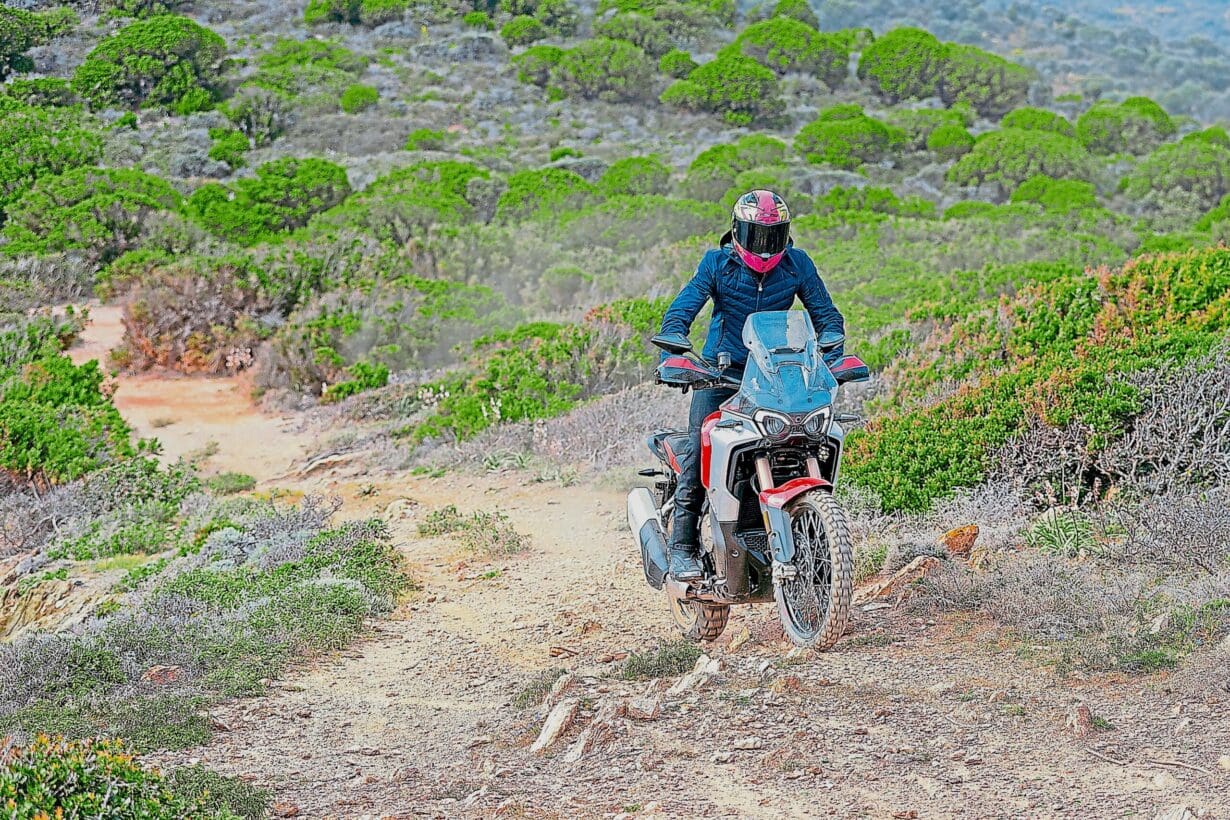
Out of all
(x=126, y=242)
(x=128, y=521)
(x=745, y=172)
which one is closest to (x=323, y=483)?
(x=128, y=521)

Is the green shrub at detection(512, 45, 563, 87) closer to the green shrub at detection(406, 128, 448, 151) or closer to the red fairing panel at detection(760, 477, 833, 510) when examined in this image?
the green shrub at detection(406, 128, 448, 151)

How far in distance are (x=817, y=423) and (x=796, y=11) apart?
51.3 meters

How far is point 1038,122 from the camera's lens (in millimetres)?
38188

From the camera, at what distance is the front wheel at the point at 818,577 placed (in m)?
4.30

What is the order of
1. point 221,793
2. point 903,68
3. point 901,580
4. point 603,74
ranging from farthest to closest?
point 903,68
point 603,74
point 901,580
point 221,793

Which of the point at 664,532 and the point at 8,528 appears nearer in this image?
the point at 664,532

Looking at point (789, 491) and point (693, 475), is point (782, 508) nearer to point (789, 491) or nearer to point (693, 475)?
point (789, 491)

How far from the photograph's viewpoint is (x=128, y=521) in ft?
29.9

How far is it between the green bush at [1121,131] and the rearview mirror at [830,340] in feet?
119

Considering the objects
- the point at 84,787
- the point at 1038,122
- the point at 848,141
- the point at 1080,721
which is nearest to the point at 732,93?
the point at 848,141

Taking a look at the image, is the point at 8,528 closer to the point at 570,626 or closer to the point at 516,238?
the point at 570,626

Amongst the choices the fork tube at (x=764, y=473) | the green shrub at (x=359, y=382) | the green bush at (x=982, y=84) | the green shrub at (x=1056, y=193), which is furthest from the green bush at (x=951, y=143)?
the fork tube at (x=764, y=473)

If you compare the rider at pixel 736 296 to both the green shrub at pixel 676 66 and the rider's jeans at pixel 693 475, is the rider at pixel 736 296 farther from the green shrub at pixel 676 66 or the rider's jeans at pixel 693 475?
the green shrub at pixel 676 66

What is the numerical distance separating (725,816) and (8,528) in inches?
290
